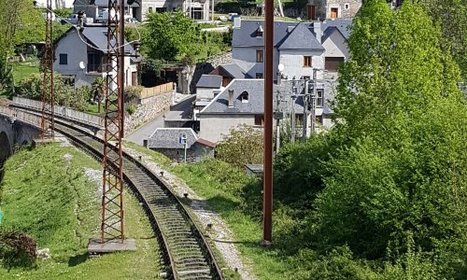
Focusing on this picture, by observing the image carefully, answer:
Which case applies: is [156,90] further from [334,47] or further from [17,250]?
[17,250]

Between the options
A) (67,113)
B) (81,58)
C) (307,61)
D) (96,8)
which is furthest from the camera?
(96,8)

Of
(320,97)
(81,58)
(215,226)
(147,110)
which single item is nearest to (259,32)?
(147,110)

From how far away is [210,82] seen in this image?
174 feet

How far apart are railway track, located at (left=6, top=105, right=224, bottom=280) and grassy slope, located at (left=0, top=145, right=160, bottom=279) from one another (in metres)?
0.34

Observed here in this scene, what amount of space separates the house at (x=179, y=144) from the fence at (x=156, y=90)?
32.0ft

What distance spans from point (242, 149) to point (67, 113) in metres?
15.2

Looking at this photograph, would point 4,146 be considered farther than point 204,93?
No

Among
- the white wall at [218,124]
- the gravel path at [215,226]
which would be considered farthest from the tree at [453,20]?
the gravel path at [215,226]

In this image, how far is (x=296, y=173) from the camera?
2466cm

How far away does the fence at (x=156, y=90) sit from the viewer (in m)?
52.2

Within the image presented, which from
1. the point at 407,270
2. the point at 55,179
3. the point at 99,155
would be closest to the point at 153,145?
the point at 99,155

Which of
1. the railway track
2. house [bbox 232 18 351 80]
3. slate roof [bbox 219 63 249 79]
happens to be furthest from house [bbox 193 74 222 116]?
the railway track

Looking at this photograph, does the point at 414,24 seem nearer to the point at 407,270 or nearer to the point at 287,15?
the point at 407,270

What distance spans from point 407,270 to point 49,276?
28.6 feet
